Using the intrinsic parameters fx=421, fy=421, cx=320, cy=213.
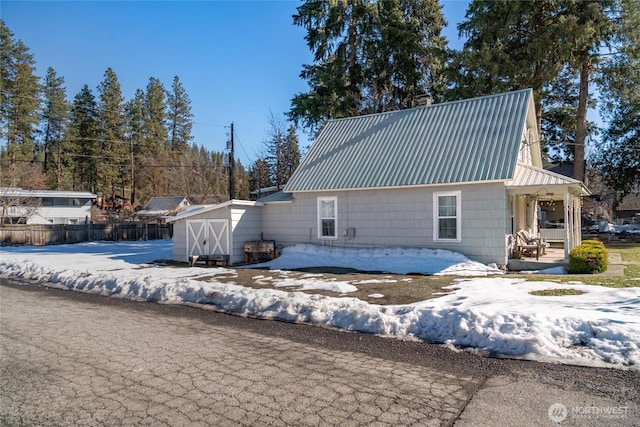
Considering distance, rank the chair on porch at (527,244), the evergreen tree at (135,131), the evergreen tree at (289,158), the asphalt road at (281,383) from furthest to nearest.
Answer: the evergreen tree at (135,131)
the evergreen tree at (289,158)
the chair on porch at (527,244)
the asphalt road at (281,383)

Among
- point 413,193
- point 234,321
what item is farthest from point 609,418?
point 413,193

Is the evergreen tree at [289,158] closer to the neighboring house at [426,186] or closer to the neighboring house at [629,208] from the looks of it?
the neighboring house at [426,186]

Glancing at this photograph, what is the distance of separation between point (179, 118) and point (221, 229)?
5067 cm

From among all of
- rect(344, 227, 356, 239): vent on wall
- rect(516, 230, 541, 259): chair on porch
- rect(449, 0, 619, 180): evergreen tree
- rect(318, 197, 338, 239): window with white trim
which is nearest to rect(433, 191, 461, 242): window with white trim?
rect(516, 230, 541, 259): chair on porch

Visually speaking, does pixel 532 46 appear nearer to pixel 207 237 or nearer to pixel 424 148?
pixel 424 148

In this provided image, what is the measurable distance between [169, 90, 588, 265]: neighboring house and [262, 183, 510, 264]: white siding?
0.10 feet

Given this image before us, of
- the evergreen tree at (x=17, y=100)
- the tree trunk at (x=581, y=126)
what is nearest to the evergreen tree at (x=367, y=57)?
the tree trunk at (x=581, y=126)

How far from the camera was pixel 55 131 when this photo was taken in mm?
54812

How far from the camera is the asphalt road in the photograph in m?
3.76

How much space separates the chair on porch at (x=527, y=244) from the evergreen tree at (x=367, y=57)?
14.7m

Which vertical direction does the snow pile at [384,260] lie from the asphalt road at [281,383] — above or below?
above

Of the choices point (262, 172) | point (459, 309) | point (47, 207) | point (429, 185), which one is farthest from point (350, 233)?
point (47, 207)

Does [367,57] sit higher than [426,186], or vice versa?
[367,57]

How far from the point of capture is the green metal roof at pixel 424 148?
13297 mm
